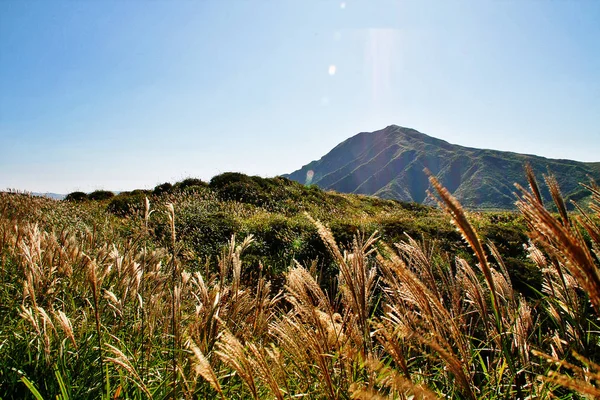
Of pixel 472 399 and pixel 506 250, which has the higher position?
pixel 472 399

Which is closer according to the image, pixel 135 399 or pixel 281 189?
pixel 135 399

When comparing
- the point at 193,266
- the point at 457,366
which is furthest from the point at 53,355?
the point at 193,266

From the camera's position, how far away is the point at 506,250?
915 cm

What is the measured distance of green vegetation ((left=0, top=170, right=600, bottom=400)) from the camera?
118 centimetres

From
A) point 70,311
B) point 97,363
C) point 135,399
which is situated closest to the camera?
point 135,399

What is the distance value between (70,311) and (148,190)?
19354 millimetres

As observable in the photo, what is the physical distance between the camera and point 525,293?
6582mm

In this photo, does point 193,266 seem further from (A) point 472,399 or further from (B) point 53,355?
(A) point 472,399

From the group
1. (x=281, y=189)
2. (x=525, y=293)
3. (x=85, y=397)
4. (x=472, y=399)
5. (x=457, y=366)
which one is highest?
(x=281, y=189)

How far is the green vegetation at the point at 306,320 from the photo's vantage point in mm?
1185

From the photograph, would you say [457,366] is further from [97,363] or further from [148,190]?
[148,190]

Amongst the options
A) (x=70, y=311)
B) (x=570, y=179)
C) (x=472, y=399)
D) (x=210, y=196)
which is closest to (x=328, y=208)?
(x=210, y=196)

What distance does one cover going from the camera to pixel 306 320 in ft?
6.62

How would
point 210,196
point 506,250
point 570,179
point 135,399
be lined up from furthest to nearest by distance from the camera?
point 570,179
point 210,196
point 506,250
point 135,399
